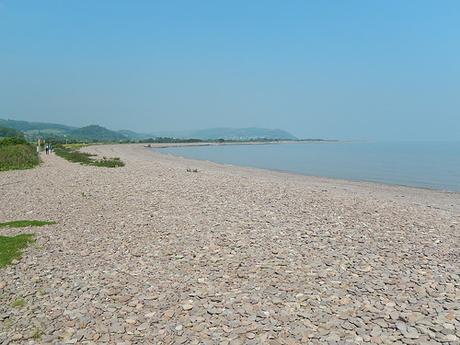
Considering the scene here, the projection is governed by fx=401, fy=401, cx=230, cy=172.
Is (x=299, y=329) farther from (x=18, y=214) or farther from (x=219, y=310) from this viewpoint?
(x=18, y=214)

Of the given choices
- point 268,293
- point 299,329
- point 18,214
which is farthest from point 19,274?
point 18,214

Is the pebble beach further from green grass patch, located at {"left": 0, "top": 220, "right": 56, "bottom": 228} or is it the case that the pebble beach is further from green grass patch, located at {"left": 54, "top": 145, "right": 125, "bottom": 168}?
green grass patch, located at {"left": 54, "top": 145, "right": 125, "bottom": 168}

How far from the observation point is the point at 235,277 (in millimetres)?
9594

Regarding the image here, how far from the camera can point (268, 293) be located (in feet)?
28.4

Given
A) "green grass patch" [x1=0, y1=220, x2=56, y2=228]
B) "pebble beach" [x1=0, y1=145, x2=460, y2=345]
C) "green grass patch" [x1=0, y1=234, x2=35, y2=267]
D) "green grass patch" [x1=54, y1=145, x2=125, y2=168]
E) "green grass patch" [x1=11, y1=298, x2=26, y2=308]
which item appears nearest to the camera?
"pebble beach" [x1=0, y1=145, x2=460, y2=345]

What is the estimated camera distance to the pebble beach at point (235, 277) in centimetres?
731

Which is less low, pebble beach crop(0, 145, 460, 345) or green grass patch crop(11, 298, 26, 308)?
pebble beach crop(0, 145, 460, 345)

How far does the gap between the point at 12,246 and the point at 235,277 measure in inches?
293

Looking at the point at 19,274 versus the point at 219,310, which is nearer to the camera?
the point at 219,310

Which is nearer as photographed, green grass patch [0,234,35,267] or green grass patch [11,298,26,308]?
green grass patch [11,298,26,308]

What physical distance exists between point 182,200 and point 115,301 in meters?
11.4

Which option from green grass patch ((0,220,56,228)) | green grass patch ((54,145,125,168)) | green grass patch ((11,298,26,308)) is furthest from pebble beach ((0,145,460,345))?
green grass patch ((54,145,125,168))

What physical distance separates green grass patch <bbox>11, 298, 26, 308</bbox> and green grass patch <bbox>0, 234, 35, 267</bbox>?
8.39 feet

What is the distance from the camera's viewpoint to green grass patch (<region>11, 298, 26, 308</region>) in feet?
28.1
